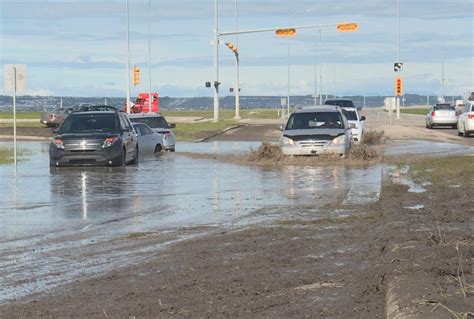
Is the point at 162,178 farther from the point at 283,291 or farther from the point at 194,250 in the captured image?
the point at 283,291

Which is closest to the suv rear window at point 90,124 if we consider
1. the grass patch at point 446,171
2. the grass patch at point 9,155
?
the grass patch at point 9,155

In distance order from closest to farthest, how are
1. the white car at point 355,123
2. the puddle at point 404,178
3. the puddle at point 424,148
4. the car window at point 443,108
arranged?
the puddle at point 404,178
the puddle at point 424,148
the white car at point 355,123
the car window at point 443,108

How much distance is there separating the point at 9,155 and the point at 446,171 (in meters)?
15.2

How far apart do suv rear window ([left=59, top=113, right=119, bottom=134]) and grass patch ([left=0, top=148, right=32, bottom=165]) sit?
2.89 meters

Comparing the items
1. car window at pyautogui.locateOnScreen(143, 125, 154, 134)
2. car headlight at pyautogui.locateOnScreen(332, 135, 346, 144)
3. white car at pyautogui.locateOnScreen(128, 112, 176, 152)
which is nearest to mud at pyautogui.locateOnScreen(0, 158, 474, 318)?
car headlight at pyautogui.locateOnScreen(332, 135, 346, 144)

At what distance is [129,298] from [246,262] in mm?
1980

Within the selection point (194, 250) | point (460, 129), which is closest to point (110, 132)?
point (194, 250)

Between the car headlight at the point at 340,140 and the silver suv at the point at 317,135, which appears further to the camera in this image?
the car headlight at the point at 340,140

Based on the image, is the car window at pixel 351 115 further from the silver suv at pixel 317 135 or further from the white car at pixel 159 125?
the silver suv at pixel 317 135

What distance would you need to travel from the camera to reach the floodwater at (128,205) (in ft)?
34.6

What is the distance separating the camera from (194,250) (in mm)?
10953

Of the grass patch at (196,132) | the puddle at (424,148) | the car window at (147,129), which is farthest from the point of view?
the grass patch at (196,132)

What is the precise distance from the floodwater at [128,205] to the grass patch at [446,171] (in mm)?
1016

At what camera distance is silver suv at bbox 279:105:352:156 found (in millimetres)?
26469
